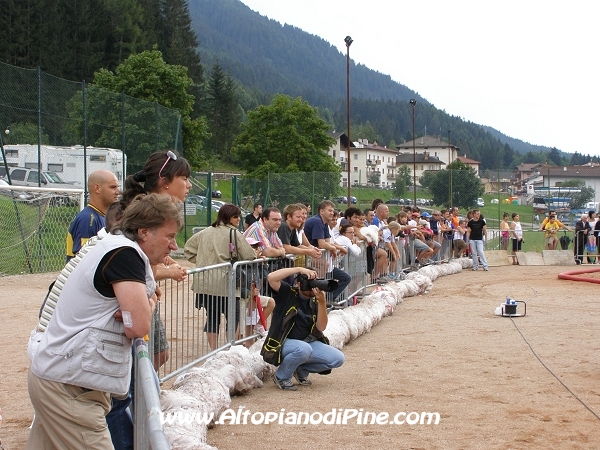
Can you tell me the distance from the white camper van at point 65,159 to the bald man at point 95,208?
1494 cm

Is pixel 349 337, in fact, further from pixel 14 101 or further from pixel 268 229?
pixel 14 101

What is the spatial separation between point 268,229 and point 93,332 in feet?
20.5

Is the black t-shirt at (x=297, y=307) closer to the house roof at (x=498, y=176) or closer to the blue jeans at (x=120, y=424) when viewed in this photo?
the blue jeans at (x=120, y=424)

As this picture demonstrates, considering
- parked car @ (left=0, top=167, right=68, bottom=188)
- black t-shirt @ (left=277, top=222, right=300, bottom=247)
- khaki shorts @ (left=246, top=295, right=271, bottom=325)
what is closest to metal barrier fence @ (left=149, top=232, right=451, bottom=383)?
khaki shorts @ (left=246, top=295, right=271, bottom=325)

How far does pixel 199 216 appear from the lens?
27.3 metres

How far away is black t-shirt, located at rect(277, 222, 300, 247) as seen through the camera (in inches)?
403

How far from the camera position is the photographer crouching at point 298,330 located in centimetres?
766

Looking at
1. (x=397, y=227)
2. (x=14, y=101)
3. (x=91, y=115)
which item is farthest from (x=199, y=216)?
(x=397, y=227)

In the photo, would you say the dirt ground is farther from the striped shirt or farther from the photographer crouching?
the striped shirt

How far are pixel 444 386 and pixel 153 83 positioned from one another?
50928mm

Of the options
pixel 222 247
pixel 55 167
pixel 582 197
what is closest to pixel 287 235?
pixel 222 247

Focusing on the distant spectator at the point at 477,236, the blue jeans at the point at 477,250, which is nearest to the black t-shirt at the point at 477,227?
the distant spectator at the point at 477,236

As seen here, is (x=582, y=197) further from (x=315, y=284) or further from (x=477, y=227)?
(x=315, y=284)

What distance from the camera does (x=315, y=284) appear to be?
7602 mm
